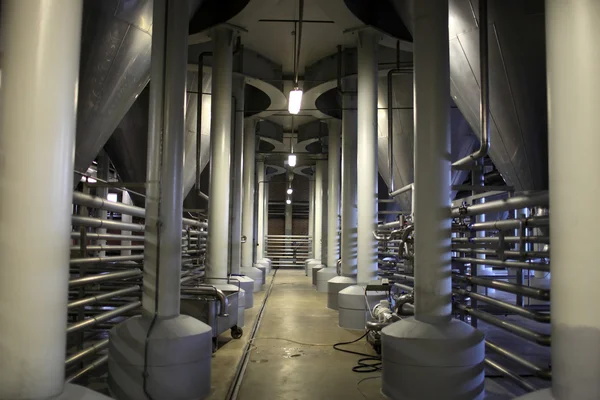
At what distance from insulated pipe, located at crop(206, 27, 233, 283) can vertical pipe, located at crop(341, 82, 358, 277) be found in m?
2.32

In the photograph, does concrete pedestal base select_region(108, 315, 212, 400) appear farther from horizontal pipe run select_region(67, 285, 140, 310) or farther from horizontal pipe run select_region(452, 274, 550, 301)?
horizontal pipe run select_region(452, 274, 550, 301)

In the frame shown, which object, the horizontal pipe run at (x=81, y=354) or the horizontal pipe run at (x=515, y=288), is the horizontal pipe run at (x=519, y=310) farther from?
the horizontal pipe run at (x=81, y=354)

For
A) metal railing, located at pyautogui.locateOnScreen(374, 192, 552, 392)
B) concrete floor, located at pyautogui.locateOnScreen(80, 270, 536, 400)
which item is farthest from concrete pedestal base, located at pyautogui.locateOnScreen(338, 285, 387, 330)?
metal railing, located at pyautogui.locateOnScreen(374, 192, 552, 392)

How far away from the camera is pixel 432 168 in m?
3.66

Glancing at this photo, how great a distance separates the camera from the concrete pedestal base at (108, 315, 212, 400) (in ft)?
11.0

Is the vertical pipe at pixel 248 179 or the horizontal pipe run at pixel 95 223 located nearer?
the horizontal pipe run at pixel 95 223

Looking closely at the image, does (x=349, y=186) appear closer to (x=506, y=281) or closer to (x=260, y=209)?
(x=506, y=281)

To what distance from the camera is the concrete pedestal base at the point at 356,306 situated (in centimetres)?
652

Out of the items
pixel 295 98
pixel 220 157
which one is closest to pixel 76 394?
pixel 295 98

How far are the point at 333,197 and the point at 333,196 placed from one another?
0.04 m
